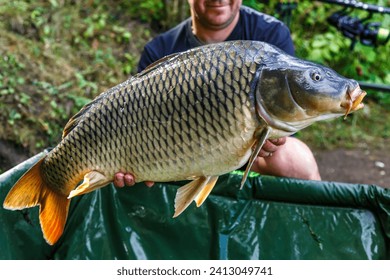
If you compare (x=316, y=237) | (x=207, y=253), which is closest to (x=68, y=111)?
(x=207, y=253)

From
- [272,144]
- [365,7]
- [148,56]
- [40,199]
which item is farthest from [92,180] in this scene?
[365,7]

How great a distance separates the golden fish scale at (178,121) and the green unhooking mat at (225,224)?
0.47 meters

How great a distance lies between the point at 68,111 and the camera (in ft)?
9.39

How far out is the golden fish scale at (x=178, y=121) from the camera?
133cm

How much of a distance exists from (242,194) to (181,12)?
2.23 metres

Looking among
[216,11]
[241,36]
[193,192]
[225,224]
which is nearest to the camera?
[193,192]

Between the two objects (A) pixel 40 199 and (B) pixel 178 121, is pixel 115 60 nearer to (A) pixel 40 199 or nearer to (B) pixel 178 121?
(A) pixel 40 199

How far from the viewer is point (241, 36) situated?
2227 millimetres

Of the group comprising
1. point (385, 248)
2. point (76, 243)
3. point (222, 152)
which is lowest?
point (385, 248)

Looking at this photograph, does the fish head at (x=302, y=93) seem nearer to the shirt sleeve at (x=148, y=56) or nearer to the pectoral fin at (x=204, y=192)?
the pectoral fin at (x=204, y=192)

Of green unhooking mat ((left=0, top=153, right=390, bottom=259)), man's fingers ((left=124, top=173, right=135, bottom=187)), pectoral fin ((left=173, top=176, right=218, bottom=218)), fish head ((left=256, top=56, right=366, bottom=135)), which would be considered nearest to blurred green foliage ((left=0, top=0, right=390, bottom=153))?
green unhooking mat ((left=0, top=153, right=390, bottom=259))

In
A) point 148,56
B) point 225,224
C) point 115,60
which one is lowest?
point 225,224

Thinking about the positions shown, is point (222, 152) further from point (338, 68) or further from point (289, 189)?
point (338, 68)

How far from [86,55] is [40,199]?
190 cm
